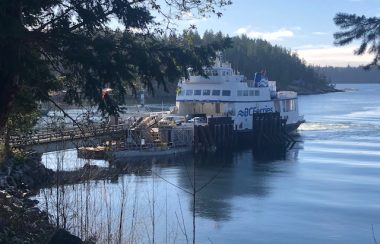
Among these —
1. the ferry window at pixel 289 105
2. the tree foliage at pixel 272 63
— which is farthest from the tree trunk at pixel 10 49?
the tree foliage at pixel 272 63

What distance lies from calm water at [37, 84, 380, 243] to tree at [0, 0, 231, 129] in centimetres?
171

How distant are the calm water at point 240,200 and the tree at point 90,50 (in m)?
1.71

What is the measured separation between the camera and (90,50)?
7918 millimetres

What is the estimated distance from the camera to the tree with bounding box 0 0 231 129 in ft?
24.6

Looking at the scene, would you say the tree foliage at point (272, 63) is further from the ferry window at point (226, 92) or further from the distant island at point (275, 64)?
the ferry window at point (226, 92)

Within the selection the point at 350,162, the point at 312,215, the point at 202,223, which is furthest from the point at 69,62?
the point at 350,162

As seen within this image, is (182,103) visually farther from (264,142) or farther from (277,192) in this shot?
(277,192)

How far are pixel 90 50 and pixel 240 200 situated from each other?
18.6 m

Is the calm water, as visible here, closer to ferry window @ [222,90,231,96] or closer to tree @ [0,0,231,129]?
tree @ [0,0,231,129]

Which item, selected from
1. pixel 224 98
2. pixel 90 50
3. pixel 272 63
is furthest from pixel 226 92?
pixel 272 63

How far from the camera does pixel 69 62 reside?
8.24 m

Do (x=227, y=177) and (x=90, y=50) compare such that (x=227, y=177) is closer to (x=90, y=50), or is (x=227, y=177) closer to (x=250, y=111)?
(x=250, y=111)

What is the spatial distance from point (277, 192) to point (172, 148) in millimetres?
15525

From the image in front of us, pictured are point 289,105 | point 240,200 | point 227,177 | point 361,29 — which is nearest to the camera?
point 361,29
